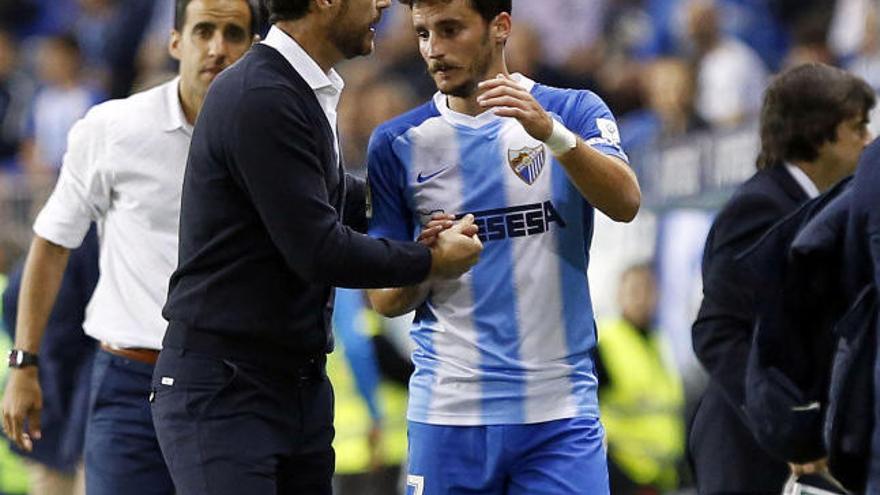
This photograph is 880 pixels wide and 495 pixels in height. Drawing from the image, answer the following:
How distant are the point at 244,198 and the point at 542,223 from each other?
891 mm

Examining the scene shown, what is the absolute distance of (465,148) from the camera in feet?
18.2

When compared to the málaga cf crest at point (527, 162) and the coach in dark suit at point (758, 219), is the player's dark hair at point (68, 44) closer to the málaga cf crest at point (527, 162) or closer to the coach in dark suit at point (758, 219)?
the coach in dark suit at point (758, 219)

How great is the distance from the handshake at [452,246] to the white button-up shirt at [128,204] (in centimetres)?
123

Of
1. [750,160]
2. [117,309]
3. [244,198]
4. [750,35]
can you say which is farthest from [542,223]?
[750,35]

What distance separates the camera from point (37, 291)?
6250mm

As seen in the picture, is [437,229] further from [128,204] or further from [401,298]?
[128,204]

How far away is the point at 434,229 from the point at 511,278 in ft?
1.16

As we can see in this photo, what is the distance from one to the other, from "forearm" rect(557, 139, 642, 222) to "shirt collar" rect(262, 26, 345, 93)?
0.65 m

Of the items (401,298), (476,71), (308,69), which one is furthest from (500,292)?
(308,69)

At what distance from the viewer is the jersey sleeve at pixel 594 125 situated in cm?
540

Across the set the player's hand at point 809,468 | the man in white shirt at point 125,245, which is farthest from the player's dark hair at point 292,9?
the player's hand at point 809,468

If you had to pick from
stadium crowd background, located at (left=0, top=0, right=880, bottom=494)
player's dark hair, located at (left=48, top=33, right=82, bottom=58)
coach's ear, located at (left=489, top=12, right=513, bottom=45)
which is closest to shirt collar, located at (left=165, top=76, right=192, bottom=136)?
coach's ear, located at (left=489, top=12, right=513, bottom=45)

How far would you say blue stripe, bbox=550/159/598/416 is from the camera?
5.48 m

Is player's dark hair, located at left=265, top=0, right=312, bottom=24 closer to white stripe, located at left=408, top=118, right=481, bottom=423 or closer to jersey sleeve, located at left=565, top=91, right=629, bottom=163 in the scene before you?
white stripe, located at left=408, top=118, right=481, bottom=423
